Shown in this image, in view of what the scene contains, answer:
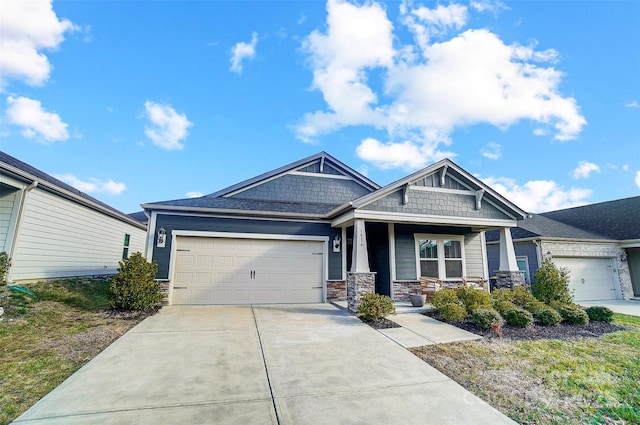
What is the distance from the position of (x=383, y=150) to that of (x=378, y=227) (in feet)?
41.4

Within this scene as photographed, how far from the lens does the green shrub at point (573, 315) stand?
732 centimetres

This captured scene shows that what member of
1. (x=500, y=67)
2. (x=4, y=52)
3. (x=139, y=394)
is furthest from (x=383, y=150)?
(x=139, y=394)

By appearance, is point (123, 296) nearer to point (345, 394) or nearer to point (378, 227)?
point (345, 394)

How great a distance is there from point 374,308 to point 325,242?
3.63m

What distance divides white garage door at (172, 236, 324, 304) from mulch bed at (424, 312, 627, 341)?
501 centimetres

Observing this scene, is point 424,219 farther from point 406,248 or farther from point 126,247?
point 126,247

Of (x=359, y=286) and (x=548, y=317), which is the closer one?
(x=548, y=317)

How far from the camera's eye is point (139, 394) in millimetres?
3371

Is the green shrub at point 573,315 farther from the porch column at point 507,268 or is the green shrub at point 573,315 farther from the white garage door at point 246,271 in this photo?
the white garage door at point 246,271

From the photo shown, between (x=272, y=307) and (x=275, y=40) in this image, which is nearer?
(x=272, y=307)

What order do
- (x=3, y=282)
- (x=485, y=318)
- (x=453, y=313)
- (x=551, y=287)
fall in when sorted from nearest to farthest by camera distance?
(x=3, y=282), (x=485, y=318), (x=453, y=313), (x=551, y=287)

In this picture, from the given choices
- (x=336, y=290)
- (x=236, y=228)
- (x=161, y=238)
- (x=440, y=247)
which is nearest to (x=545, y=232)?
(x=440, y=247)

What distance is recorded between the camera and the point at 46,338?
527cm

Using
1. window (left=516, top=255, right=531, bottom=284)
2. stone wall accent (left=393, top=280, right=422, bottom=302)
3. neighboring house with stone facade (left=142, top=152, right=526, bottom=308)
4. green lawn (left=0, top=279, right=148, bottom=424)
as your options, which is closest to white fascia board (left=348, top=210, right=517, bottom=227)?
neighboring house with stone facade (left=142, top=152, right=526, bottom=308)
